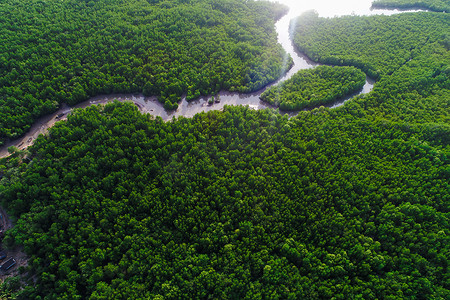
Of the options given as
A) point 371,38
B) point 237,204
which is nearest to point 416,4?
point 371,38

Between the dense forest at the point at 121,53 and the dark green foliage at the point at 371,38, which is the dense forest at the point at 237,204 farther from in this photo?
the dark green foliage at the point at 371,38

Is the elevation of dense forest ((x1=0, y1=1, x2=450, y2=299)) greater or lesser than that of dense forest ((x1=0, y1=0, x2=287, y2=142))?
lesser

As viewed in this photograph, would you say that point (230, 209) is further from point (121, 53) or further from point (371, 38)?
point (371, 38)

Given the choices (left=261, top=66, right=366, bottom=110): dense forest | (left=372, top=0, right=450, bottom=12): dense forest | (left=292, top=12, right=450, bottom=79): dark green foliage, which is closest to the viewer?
(left=261, top=66, right=366, bottom=110): dense forest

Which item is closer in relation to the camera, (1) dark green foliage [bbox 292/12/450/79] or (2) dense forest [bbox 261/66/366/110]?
(2) dense forest [bbox 261/66/366/110]

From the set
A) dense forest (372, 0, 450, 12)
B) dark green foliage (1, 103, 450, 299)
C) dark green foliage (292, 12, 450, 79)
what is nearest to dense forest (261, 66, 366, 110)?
dark green foliage (292, 12, 450, 79)

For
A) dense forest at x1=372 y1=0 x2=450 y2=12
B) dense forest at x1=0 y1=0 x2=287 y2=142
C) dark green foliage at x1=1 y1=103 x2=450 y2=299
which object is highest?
dense forest at x1=372 y1=0 x2=450 y2=12

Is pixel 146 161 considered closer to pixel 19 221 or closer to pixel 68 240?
pixel 68 240

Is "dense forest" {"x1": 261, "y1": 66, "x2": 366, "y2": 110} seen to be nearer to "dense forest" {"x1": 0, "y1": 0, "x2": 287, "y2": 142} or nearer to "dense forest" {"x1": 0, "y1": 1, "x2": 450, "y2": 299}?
"dense forest" {"x1": 0, "y1": 1, "x2": 450, "y2": 299}
